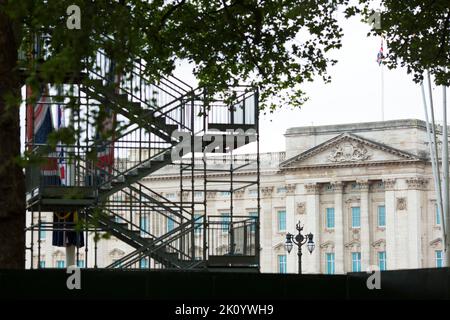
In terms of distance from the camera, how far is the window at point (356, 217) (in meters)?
96.0

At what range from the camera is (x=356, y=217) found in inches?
3799

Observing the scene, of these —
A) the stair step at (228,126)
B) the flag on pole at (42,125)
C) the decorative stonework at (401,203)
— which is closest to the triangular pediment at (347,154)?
the decorative stonework at (401,203)

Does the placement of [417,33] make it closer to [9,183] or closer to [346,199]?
[9,183]

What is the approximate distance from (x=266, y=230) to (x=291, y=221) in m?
2.14

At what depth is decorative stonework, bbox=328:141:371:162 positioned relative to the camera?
3875 inches

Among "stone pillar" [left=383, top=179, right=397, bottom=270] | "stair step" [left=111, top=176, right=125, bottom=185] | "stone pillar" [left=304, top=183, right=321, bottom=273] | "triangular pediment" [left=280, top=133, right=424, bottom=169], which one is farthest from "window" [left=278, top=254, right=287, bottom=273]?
"stair step" [left=111, top=176, right=125, bottom=185]

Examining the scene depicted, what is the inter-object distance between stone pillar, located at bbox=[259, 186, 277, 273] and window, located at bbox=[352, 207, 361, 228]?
253 inches

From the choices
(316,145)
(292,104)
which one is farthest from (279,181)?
(292,104)

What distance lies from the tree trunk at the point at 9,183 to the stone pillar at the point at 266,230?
79817 millimetres

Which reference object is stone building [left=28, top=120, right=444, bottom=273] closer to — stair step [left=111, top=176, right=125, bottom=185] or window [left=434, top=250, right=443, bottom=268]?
window [left=434, top=250, right=443, bottom=268]

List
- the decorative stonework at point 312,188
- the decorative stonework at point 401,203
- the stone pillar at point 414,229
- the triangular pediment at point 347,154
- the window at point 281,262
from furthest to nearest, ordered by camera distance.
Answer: the decorative stonework at point 312,188, the window at point 281,262, the triangular pediment at point 347,154, the decorative stonework at point 401,203, the stone pillar at point 414,229

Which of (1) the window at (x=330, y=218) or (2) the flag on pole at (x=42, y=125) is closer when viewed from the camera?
(2) the flag on pole at (x=42, y=125)

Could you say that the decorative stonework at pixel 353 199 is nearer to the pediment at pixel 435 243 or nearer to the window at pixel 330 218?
the window at pixel 330 218
